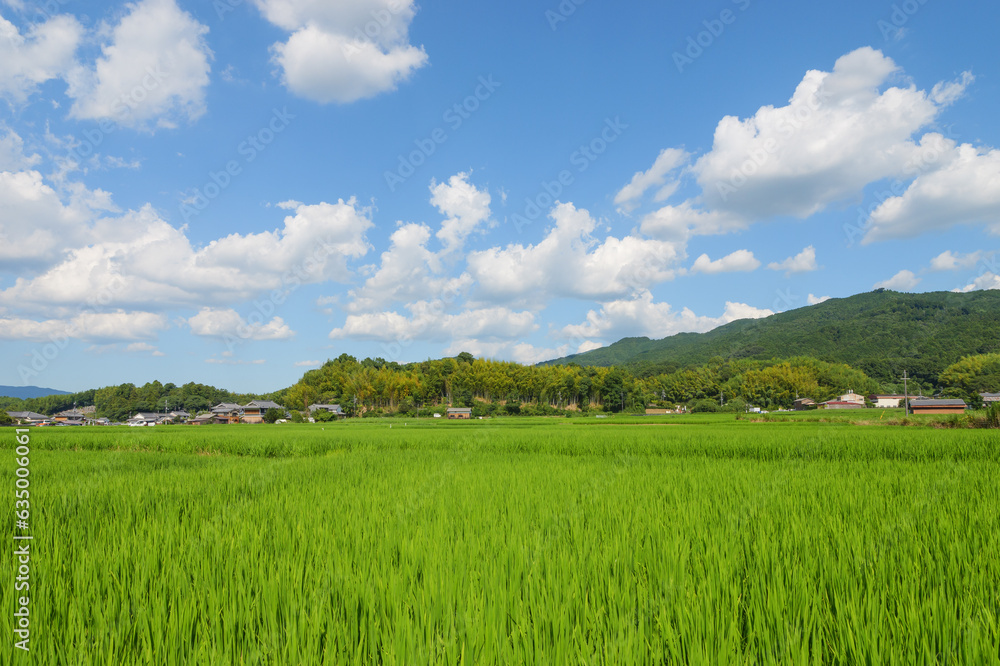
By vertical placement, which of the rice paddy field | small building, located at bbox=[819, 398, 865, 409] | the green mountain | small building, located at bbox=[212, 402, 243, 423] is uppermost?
the green mountain

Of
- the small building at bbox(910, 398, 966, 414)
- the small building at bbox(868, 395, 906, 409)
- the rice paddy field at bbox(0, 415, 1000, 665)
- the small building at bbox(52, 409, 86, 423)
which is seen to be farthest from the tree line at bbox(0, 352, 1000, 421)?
the rice paddy field at bbox(0, 415, 1000, 665)

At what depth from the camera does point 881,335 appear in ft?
449

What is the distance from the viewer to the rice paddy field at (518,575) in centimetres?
192

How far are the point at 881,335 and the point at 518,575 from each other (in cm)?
17710

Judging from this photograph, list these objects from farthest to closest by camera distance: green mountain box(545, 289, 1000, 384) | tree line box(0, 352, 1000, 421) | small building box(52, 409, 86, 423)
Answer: green mountain box(545, 289, 1000, 384) → small building box(52, 409, 86, 423) → tree line box(0, 352, 1000, 421)

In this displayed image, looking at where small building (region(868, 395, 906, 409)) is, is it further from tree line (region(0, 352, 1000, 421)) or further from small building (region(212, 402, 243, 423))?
small building (region(212, 402, 243, 423))

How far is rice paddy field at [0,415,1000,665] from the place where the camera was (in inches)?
75.7

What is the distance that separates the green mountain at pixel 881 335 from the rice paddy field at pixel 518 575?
13338cm

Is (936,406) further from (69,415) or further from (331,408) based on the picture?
(69,415)

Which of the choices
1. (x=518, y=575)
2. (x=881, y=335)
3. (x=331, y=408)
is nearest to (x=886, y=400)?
(x=881, y=335)

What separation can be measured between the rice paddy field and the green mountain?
133 m

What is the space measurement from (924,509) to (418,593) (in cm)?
483

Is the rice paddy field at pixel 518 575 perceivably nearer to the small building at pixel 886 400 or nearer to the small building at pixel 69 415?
the small building at pixel 886 400

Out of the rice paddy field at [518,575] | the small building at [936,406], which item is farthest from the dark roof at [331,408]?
the small building at [936,406]
